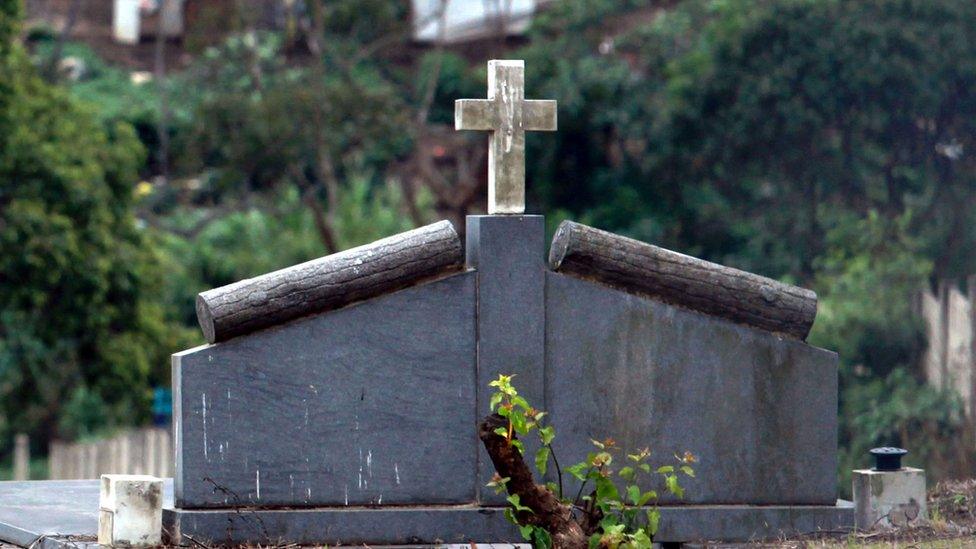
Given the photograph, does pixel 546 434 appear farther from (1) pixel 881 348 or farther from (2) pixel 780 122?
(2) pixel 780 122

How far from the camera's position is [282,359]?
240 inches

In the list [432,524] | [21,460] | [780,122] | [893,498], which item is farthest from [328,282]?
[780,122]

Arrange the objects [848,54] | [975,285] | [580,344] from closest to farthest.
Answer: [580,344]
[975,285]
[848,54]

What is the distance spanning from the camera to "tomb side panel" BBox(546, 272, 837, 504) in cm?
641

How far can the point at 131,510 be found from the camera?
19.0 ft

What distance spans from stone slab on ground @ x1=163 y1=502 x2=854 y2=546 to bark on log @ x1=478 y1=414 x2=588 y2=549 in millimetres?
515

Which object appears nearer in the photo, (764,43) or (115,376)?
(115,376)

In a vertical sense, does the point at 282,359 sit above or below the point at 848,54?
below

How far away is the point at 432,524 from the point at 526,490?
0.63 m

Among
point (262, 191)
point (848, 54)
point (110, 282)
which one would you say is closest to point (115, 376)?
point (110, 282)

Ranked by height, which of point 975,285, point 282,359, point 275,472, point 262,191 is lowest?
point 275,472

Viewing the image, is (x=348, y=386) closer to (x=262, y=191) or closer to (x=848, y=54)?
(x=848, y=54)

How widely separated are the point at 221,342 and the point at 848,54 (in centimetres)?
1328

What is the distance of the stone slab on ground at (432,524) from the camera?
5.97 metres
